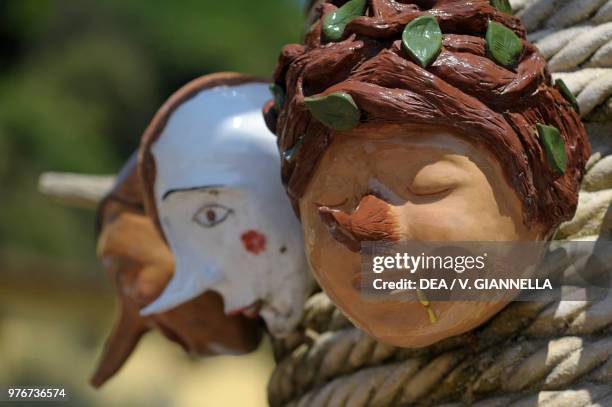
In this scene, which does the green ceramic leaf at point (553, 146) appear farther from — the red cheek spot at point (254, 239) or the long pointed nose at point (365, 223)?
the red cheek spot at point (254, 239)

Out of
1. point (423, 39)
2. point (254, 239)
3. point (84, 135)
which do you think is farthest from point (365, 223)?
point (84, 135)

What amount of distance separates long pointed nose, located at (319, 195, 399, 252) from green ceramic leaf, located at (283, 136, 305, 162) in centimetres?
6

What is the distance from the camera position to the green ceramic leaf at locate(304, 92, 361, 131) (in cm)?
72

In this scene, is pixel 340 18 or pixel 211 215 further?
pixel 211 215

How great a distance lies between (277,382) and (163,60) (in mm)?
3347

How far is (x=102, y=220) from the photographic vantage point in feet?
3.86

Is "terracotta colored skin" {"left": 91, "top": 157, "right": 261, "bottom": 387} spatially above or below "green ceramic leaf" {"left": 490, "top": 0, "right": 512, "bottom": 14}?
below

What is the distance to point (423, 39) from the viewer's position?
0.72 meters

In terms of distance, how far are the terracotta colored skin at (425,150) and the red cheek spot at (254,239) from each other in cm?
17

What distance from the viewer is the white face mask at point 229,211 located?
95cm

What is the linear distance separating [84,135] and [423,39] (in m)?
3.39

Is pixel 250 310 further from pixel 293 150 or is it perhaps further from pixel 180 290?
pixel 293 150

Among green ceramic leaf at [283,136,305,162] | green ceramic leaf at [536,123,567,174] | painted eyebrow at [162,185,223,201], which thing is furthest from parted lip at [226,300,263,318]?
Answer: green ceramic leaf at [536,123,567,174]

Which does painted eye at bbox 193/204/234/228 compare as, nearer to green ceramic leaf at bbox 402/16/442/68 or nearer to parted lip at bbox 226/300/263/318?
parted lip at bbox 226/300/263/318
